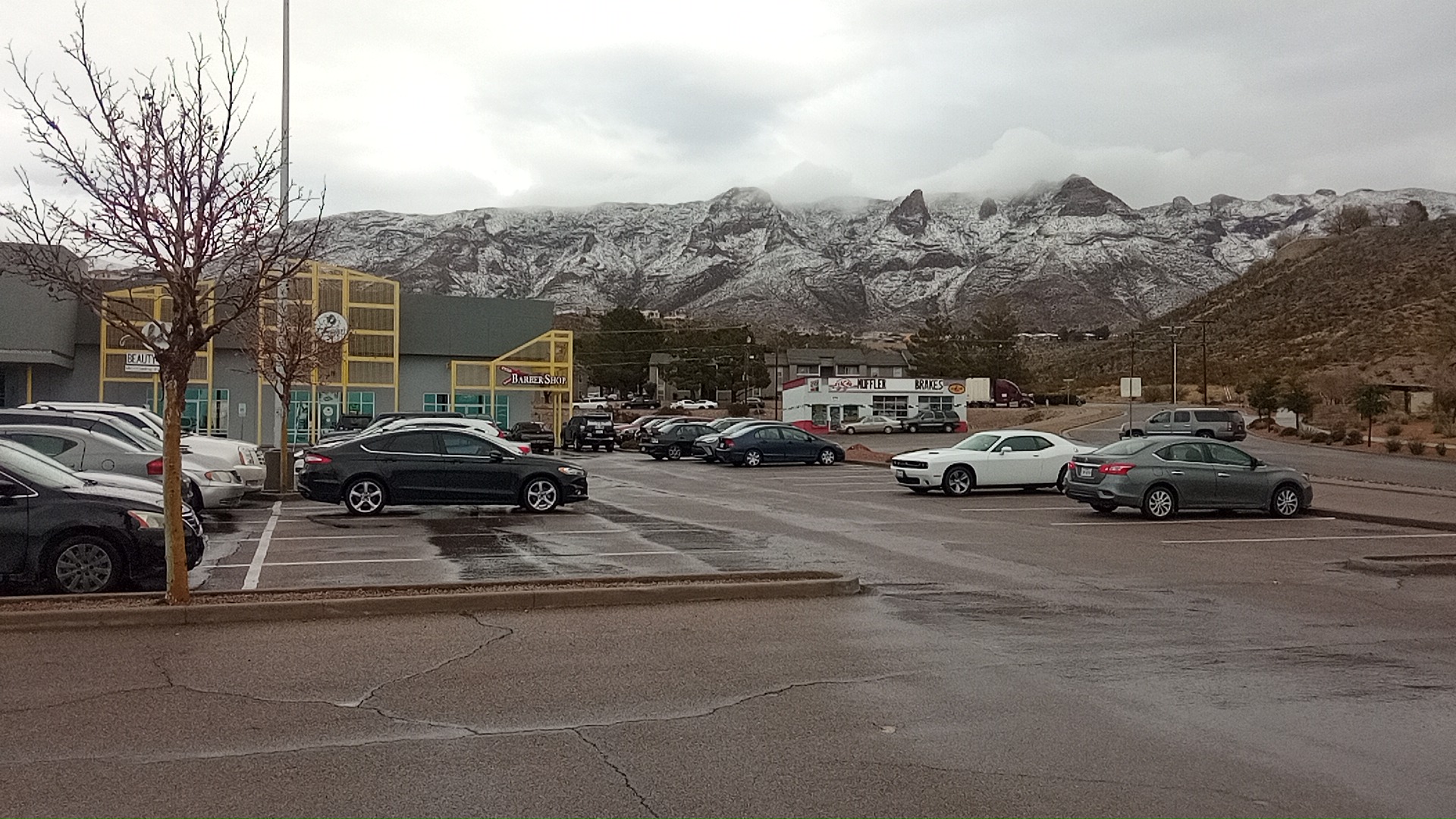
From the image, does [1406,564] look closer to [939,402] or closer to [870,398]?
[870,398]

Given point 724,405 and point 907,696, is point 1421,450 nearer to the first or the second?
point 907,696

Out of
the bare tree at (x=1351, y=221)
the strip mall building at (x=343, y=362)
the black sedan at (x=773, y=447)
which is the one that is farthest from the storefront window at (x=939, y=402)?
the bare tree at (x=1351, y=221)

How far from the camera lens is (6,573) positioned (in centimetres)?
1002

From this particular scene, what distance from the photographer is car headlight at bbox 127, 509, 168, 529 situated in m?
10.3

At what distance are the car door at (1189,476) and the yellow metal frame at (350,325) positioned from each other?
33938mm

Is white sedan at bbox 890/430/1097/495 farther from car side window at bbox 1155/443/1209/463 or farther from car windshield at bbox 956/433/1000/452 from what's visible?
car side window at bbox 1155/443/1209/463

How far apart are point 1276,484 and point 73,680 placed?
18.4m

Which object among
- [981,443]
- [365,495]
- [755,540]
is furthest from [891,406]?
[755,540]

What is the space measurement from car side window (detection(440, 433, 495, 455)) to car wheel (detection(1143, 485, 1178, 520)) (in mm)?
11017

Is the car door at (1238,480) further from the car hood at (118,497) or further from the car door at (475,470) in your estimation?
the car hood at (118,497)

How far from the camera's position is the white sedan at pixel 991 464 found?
77.4ft

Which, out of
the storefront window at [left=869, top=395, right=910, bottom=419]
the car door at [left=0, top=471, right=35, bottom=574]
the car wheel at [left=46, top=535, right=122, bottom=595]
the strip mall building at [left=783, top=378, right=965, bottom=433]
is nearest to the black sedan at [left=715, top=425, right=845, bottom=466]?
the car wheel at [left=46, top=535, right=122, bottom=595]

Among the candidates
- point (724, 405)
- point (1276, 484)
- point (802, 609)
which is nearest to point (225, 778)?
point (802, 609)

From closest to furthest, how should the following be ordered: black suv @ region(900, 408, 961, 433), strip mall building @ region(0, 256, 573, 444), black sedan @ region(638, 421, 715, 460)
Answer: black sedan @ region(638, 421, 715, 460)
strip mall building @ region(0, 256, 573, 444)
black suv @ region(900, 408, 961, 433)
